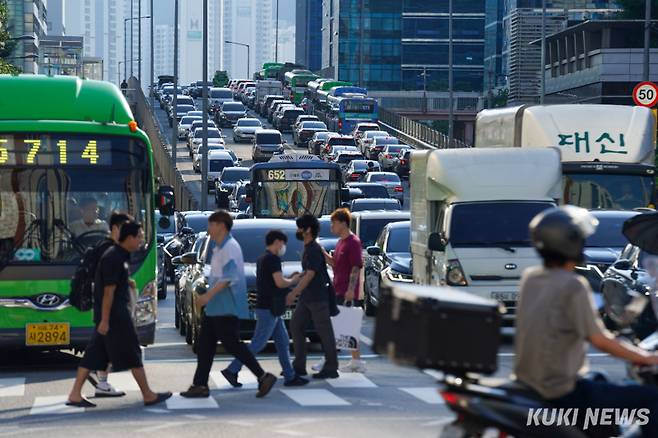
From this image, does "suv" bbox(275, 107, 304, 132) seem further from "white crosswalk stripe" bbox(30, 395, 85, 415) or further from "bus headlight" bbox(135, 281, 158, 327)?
"white crosswalk stripe" bbox(30, 395, 85, 415)

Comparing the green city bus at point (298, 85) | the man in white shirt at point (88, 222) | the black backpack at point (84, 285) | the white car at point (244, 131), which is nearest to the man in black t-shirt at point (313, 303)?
the black backpack at point (84, 285)

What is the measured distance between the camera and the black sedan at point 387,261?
83.8ft

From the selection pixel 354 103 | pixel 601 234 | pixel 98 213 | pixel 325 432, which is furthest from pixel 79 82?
pixel 354 103

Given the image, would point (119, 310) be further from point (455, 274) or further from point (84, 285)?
point (455, 274)

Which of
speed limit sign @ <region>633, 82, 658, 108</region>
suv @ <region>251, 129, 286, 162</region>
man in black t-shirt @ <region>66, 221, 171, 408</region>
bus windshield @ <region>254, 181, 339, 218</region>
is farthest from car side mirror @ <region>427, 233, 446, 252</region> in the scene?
suv @ <region>251, 129, 286, 162</region>

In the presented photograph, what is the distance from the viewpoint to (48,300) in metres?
17.6

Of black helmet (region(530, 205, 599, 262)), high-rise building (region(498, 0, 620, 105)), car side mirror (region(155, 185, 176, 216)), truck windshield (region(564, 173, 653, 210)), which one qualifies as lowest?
truck windshield (region(564, 173, 653, 210))

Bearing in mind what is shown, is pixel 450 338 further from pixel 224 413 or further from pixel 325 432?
pixel 224 413

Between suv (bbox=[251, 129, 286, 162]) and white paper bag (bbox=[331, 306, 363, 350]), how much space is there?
65234 mm

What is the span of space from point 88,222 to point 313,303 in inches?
110

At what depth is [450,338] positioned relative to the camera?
7.52m

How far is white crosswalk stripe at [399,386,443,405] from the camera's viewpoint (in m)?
14.3

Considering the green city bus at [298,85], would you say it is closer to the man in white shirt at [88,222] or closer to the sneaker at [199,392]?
the man in white shirt at [88,222]

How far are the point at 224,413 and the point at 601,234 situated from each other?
1234 centimetres
